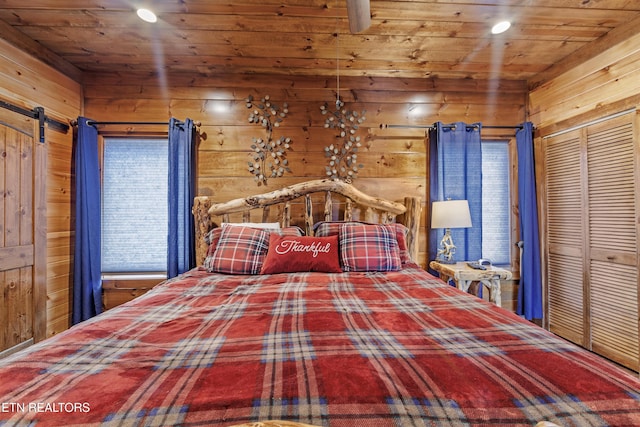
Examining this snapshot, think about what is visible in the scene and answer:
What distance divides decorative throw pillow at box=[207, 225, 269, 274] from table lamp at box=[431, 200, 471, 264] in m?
1.39

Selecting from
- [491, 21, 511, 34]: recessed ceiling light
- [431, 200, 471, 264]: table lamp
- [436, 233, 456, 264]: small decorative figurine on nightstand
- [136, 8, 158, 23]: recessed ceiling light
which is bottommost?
[436, 233, 456, 264]: small decorative figurine on nightstand

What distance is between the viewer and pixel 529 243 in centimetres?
264

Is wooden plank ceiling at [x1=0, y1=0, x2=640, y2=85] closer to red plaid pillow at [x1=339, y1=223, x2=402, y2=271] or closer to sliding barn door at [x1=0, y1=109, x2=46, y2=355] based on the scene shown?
sliding barn door at [x1=0, y1=109, x2=46, y2=355]

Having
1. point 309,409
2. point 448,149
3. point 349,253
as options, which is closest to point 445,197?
point 448,149

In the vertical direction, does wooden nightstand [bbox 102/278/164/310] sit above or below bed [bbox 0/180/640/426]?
below

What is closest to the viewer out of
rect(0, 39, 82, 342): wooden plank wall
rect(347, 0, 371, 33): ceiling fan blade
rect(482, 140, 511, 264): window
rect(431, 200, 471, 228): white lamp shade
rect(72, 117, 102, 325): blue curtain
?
rect(347, 0, 371, 33): ceiling fan blade

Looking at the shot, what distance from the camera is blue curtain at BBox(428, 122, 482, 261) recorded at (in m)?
2.63

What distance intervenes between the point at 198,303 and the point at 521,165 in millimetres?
2885

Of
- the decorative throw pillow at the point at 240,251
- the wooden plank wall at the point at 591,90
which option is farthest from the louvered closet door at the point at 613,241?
the decorative throw pillow at the point at 240,251

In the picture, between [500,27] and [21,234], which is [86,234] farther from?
[500,27]

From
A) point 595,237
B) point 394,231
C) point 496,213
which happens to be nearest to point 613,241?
point 595,237

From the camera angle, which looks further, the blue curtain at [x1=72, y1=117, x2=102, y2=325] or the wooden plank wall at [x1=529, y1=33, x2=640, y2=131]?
the blue curtain at [x1=72, y1=117, x2=102, y2=325]

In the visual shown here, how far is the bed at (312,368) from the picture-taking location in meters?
0.56

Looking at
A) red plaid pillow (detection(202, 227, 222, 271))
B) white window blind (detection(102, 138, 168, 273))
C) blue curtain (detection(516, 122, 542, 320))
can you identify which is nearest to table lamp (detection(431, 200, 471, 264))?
blue curtain (detection(516, 122, 542, 320))
